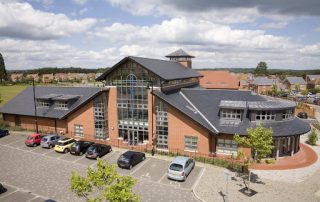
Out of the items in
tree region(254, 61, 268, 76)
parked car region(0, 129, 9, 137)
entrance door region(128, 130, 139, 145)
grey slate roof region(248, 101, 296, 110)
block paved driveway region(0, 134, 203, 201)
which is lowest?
block paved driveway region(0, 134, 203, 201)

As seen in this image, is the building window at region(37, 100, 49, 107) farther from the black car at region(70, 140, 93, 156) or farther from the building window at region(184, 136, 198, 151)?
the building window at region(184, 136, 198, 151)

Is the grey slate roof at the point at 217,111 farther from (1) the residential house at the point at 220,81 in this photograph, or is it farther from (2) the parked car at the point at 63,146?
(1) the residential house at the point at 220,81

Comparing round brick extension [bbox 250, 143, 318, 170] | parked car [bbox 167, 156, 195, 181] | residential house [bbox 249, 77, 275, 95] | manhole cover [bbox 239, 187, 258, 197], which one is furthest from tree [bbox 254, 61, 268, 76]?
manhole cover [bbox 239, 187, 258, 197]

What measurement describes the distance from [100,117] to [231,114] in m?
17.3

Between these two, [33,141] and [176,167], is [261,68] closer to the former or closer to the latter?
[33,141]

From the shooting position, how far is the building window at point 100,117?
34.4m

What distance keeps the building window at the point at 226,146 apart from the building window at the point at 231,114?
2863 mm

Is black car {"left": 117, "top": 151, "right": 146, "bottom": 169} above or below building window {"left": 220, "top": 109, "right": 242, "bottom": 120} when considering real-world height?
below

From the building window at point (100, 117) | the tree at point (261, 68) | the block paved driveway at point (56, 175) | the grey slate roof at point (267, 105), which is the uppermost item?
the tree at point (261, 68)

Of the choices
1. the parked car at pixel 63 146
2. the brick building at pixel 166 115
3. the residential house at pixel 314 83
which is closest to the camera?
the brick building at pixel 166 115

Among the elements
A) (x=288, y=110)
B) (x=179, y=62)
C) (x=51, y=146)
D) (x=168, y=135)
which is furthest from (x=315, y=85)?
(x=51, y=146)

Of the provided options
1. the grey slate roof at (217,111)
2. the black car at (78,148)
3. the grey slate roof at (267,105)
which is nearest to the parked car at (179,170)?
the grey slate roof at (217,111)

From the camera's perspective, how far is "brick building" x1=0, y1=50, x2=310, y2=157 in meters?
29.1

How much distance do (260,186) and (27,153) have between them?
87.2 ft
